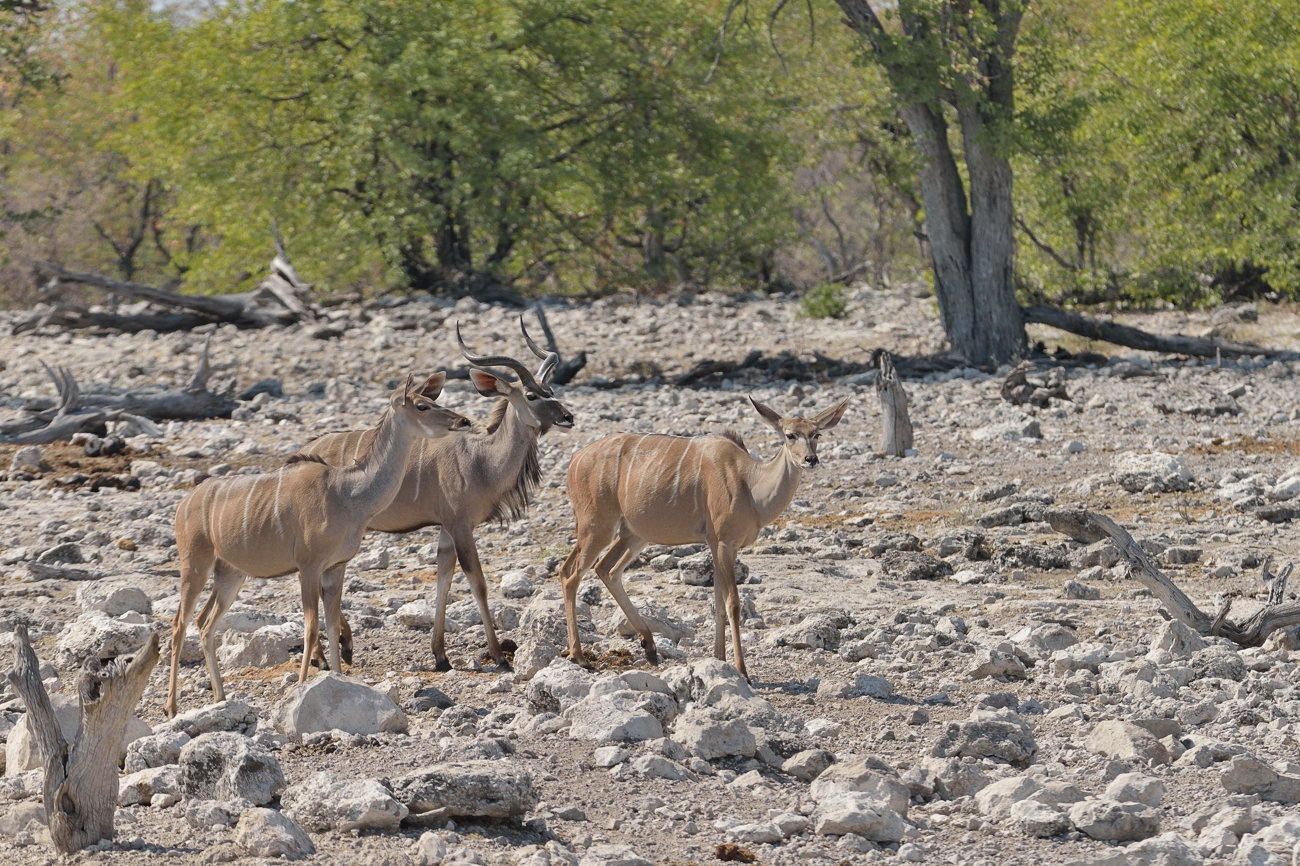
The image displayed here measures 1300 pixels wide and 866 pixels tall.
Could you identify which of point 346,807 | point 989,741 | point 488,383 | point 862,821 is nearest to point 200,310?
point 488,383

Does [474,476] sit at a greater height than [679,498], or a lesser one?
greater

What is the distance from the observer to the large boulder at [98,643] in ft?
23.8

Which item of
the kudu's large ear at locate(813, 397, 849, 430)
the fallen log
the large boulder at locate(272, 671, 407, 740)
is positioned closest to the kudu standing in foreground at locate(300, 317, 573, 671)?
the kudu's large ear at locate(813, 397, 849, 430)

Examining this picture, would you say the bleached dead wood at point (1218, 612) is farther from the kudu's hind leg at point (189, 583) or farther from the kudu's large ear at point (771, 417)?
the kudu's hind leg at point (189, 583)

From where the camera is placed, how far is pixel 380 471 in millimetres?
7062

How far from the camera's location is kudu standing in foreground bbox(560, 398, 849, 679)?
7.29 meters

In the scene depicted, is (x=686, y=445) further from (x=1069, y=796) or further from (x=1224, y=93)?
(x=1224, y=93)

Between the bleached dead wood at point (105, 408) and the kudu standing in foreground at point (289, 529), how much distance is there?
822cm

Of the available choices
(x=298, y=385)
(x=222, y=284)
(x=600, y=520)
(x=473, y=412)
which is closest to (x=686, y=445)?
(x=600, y=520)

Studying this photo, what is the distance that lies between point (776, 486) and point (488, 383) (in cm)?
185

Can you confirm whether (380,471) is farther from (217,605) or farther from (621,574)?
(621,574)

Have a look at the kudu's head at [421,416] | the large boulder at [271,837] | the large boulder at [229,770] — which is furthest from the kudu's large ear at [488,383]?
the large boulder at [271,837]

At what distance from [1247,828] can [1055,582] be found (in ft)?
13.9

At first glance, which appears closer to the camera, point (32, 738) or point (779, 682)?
point (32, 738)
